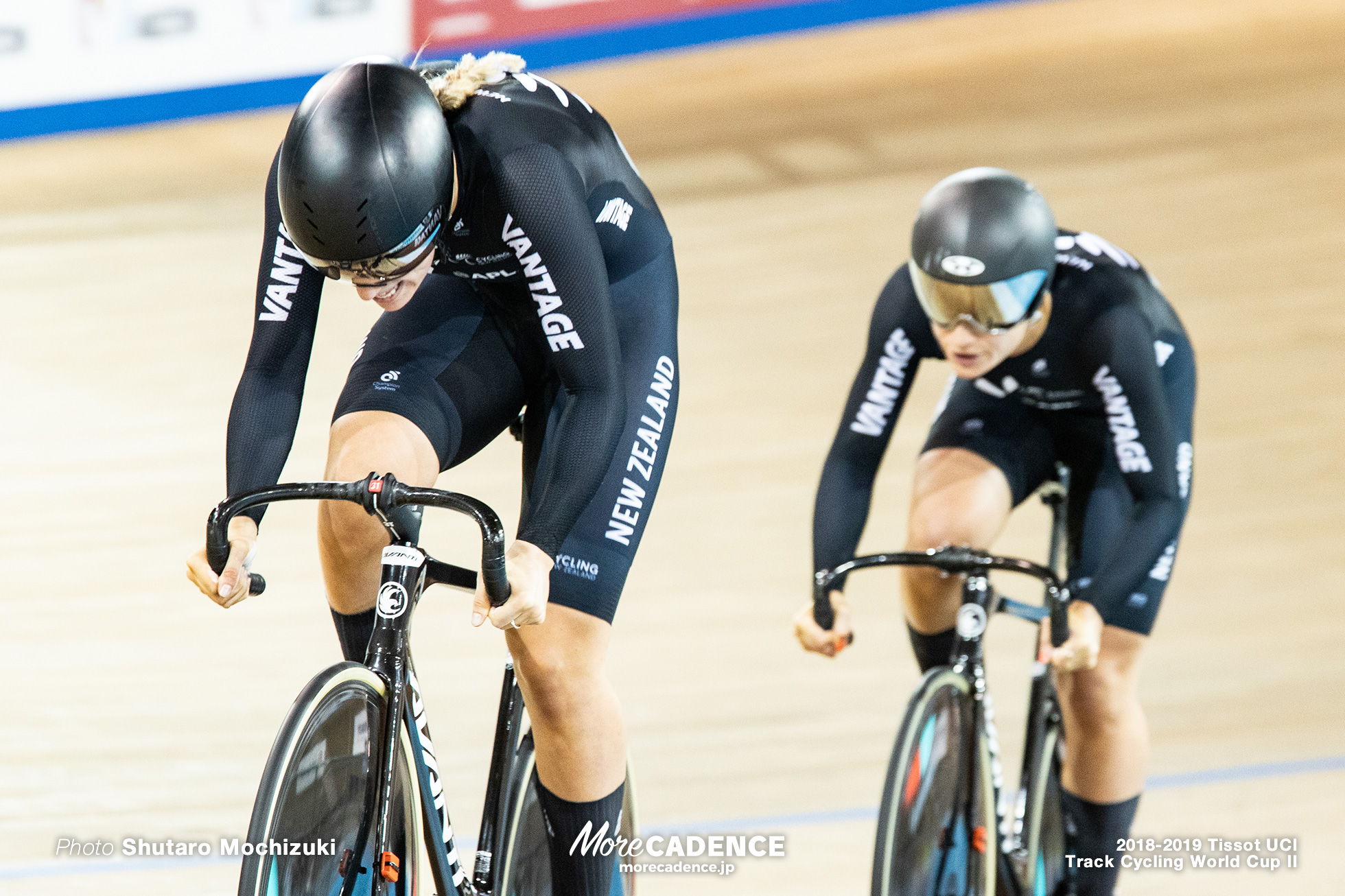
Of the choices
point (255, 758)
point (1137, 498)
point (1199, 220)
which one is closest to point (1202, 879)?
point (1137, 498)

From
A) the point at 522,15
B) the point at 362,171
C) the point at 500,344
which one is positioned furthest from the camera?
the point at 522,15

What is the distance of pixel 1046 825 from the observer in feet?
9.73

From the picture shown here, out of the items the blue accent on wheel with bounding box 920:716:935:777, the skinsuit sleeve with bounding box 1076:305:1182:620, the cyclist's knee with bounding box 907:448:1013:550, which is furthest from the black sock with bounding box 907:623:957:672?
the blue accent on wheel with bounding box 920:716:935:777

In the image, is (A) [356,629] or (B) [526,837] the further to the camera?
(B) [526,837]

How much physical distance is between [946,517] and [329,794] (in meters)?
1.26

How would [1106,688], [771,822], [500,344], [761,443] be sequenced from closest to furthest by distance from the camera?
[500,344]
[1106,688]
[771,822]
[761,443]

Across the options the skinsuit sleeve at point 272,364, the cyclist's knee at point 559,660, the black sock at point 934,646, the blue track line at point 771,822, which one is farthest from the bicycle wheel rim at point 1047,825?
the skinsuit sleeve at point 272,364

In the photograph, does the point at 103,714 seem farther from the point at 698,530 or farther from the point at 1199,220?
the point at 1199,220

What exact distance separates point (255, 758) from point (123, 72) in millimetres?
5275

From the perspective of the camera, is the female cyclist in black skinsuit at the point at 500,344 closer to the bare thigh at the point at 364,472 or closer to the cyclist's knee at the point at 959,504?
the bare thigh at the point at 364,472

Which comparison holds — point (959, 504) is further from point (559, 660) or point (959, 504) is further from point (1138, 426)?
point (559, 660)

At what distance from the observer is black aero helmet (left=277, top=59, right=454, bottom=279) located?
1.89 m

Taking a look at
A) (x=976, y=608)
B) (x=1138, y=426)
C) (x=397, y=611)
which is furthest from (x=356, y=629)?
(x=1138, y=426)

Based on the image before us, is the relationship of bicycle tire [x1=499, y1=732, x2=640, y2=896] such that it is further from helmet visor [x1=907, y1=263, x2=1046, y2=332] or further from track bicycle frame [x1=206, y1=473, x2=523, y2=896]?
helmet visor [x1=907, y1=263, x2=1046, y2=332]
